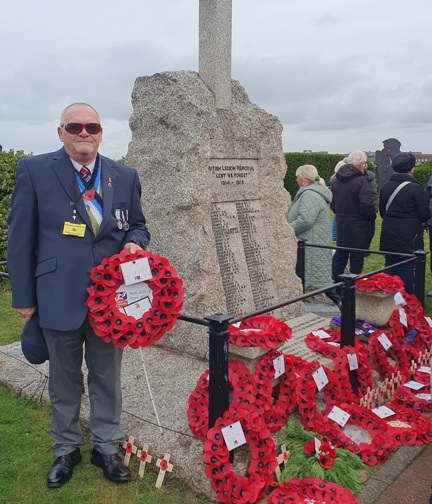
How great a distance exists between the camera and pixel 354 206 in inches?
253

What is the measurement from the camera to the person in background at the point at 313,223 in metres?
6.45

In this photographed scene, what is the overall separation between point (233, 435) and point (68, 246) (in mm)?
1361

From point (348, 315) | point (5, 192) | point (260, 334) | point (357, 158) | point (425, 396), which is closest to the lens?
point (260, 334)

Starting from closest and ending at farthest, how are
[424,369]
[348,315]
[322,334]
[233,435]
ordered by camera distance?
[233,435], [348,315], [322,334], [424,369]

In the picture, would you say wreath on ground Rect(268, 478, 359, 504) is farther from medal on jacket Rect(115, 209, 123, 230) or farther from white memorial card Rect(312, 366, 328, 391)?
medal on jacket Rect(115, 209, 123, 230)

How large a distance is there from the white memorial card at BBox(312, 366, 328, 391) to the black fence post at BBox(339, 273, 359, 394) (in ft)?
1.44

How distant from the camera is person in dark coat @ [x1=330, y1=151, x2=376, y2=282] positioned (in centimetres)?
633

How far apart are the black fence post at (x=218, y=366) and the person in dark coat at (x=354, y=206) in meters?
3.73

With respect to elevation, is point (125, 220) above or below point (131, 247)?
above

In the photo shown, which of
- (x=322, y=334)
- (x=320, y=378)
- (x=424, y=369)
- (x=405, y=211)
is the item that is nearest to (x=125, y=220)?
(x=320, y=378)

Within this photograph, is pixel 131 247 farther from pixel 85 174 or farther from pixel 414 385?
pixel 414 385

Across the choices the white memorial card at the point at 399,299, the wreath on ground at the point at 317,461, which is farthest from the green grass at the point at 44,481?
the white memorial card at the point at 399,299

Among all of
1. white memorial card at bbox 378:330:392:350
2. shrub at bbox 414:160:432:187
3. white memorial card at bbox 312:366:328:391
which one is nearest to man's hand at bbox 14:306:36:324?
white memorial card at bbox 312:366:328:391

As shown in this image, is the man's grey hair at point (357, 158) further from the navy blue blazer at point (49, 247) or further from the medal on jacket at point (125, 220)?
the navy blue blazer at point (49, 247)
